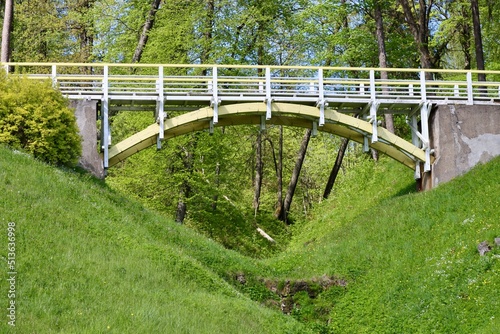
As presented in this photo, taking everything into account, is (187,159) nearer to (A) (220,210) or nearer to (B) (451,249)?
(A) (220,210)

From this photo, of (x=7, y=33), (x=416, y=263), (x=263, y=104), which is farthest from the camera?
(x=7, y=33)

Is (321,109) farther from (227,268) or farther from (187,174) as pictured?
(187,174)

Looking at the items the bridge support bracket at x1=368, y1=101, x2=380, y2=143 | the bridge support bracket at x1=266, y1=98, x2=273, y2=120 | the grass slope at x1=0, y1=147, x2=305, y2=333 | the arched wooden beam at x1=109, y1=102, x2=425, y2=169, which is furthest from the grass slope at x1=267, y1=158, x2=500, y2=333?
the bridge support bracket at x1=266, y1=98, x2=273, y2=120

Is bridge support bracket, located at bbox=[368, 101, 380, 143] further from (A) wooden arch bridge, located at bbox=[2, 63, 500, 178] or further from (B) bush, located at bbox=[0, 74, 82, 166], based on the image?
(B) bush, located at bbox=[0, 74, 82, 166]

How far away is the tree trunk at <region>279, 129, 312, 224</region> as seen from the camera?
39000mm

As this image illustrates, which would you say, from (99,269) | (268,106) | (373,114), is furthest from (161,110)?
(99,269)

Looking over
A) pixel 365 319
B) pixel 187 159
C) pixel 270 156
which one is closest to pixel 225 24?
pixel 187 159

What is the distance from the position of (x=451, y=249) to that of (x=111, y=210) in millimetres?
9571

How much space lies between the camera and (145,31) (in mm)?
39594

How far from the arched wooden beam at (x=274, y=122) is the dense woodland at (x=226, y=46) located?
14.2 feet

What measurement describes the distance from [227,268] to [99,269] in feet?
22.2

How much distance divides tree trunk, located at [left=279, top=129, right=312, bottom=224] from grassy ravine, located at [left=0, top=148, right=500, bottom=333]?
8.66 meters

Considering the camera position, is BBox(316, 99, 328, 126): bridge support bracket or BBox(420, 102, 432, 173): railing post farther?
BBox(420, 102, 432, 173): railing post

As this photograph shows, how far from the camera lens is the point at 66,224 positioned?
846 inches
